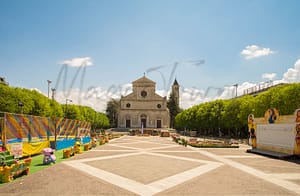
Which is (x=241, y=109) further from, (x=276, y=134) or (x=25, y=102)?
(x=25, y=102)

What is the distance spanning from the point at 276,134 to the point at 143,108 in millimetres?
52793

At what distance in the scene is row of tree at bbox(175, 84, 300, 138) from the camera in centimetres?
2648

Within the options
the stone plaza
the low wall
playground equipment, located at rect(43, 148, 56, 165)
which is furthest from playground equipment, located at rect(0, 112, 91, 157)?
the low wall

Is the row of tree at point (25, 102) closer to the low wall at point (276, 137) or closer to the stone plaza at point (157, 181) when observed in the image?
the stone plaza at point (157, 181)

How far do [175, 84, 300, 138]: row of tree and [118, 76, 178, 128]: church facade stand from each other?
26.3 feet

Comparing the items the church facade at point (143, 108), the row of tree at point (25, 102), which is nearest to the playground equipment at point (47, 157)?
the row of tree at point (25, 102)

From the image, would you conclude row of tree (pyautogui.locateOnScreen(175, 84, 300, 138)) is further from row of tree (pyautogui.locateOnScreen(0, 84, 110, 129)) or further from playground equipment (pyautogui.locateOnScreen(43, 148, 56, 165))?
row of tree (pyautogui.locateOnScreen(0, 84, 110, 129))

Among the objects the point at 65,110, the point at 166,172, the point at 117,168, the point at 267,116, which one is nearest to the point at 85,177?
the point at 117,168

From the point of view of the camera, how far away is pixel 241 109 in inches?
1441

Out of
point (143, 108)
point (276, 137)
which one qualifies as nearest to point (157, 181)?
point (276, 137)

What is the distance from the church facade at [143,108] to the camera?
68.5 meters

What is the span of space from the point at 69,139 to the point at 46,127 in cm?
439

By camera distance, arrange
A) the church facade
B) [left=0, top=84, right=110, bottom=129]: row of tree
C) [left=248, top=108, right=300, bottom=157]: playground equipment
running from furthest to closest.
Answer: the church facade < [left=0, top=84, right=110, bottom=129]: row of tree < [left=248, top=108, right=300, bottom=157]: playground equipment

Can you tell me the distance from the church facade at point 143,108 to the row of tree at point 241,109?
8029mm
